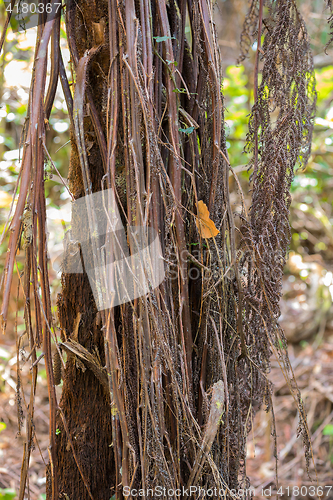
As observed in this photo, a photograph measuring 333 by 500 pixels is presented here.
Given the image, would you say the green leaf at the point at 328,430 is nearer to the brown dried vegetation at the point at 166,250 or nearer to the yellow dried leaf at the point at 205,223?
the brown dried vegetation at the point at 166,250

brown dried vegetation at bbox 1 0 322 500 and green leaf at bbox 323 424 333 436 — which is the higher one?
brown dried vegetation at bbox 1 0 322 500

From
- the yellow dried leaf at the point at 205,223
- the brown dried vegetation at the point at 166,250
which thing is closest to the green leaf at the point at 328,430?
the brown dried vegetation at the point at 166,250

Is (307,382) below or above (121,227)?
below

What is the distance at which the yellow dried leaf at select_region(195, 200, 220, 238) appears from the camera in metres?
0.84

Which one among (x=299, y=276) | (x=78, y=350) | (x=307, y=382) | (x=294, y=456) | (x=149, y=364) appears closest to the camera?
(x=149, y=364)

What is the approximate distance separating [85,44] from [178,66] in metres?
0.23

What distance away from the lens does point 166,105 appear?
792 millimetres

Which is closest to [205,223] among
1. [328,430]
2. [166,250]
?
[166,250]

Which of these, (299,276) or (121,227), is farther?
(299,276)

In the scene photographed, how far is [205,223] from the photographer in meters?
0.85

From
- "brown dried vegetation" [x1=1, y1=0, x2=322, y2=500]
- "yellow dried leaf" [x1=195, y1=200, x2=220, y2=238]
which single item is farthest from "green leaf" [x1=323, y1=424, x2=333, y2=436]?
"yellow dried leaf" [x1=195, y1=200, x2=220, y2=238]

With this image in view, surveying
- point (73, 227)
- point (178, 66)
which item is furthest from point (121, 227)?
point (178, 66)

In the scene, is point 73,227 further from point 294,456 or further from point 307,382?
point 307,382

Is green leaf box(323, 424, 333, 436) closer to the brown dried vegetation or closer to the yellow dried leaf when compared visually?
the brown dried vegetation
